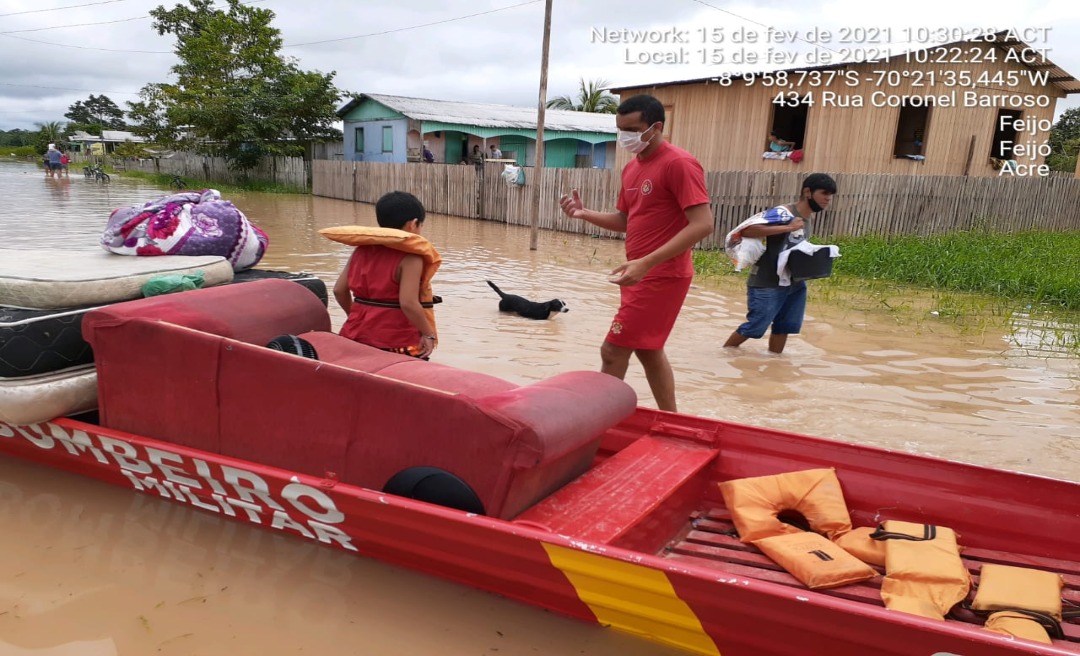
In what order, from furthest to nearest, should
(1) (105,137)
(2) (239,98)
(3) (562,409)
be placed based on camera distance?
1. (1) (105,137)
2. (2) (239,98)
3. (3) (562,409)

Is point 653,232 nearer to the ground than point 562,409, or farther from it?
farther from it

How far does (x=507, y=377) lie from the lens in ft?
17.9

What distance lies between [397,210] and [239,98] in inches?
1087

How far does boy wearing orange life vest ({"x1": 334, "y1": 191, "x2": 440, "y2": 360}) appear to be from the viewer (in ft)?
11.3

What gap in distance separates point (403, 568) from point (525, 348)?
357 cm

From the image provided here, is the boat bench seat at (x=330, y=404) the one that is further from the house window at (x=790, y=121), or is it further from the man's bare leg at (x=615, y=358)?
the house window at (x=790, y=121)

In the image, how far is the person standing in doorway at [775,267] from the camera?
5.74 m

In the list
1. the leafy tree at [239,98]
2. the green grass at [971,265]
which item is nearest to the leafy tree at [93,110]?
the leafy tree at [239,98]

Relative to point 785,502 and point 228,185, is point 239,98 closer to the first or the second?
point 228,185

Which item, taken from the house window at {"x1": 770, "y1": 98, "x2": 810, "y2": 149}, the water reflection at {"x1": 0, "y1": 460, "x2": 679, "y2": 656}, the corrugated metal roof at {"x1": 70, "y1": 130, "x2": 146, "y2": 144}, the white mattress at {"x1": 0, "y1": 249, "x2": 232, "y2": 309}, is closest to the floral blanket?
the white mattress at {"x1": 0, "y1": 249, "x2": 232, "y2": 309}

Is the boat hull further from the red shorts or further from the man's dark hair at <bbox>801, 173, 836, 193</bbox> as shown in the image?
the man's dark hair at <bbox>801, 173, 836, 193</bbox>

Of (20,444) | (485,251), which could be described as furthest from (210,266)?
(485,251)

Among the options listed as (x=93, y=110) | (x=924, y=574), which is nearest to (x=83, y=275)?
(x=924, y=574)

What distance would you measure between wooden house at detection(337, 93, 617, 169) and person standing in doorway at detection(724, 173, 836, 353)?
2100 cm
